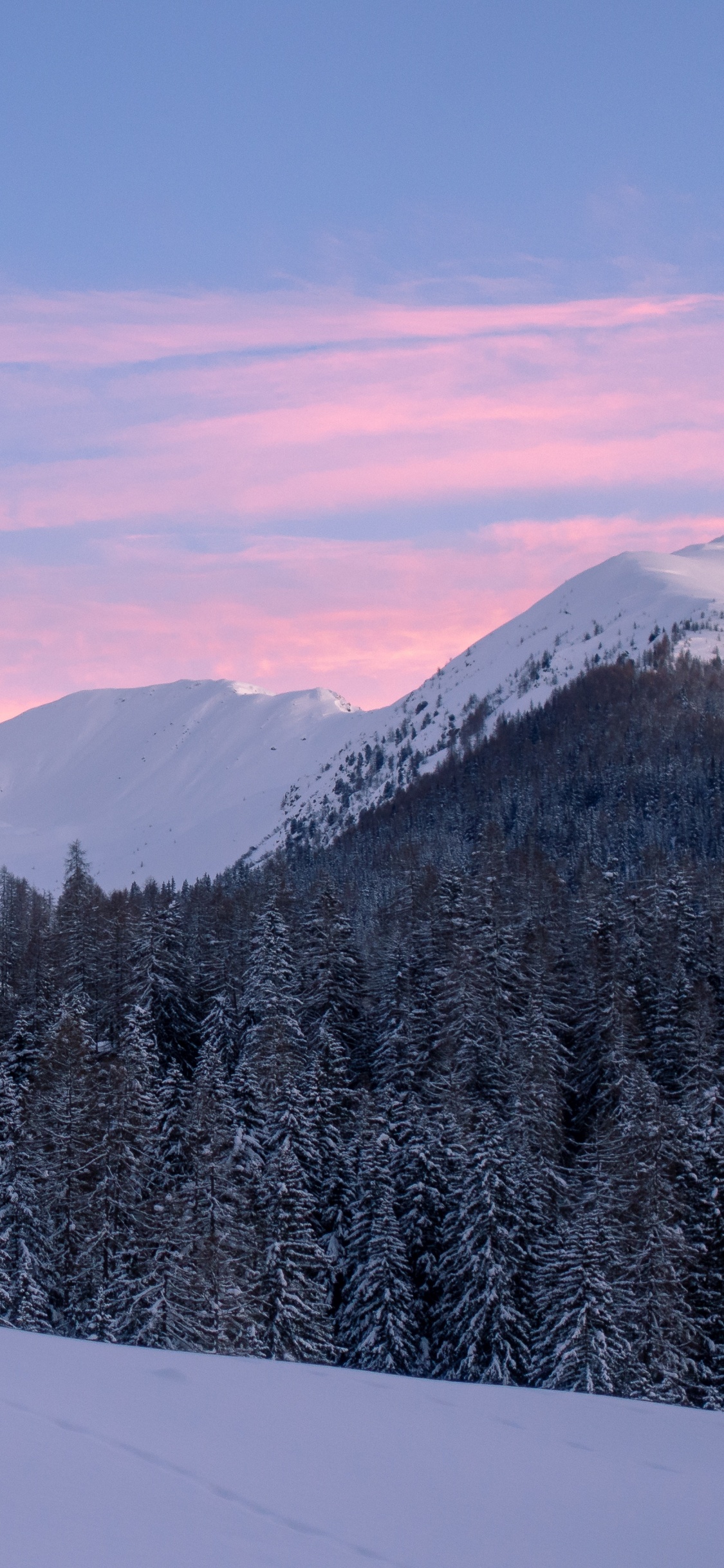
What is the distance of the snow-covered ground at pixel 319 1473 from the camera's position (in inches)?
236

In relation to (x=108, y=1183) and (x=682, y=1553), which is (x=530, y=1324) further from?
(x=682, y=1553)

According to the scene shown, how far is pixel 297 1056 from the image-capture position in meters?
48.6

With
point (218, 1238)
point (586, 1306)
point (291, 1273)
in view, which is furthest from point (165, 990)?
point (586, 1306)

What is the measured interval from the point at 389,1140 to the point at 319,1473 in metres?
33.1

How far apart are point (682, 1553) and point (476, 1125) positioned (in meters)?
33.6

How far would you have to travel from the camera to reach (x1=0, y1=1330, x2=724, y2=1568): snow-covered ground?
6.00 meters

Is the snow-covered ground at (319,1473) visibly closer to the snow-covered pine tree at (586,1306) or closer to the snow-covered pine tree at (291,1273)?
the snow-covered pine tree at (586,1306)

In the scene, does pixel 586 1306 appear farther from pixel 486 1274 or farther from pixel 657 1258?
pixel 486 1274

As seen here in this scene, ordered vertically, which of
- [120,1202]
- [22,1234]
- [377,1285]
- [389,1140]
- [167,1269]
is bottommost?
[377,1285]

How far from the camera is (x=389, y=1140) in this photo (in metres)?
39.6

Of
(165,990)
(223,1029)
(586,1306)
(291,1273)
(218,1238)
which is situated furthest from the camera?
(165,990)

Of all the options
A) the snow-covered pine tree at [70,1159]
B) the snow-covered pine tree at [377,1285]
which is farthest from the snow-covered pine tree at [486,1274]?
the snow-covered pine tree at [70,1159]

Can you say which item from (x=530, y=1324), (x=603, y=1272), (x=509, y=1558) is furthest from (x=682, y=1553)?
(x=530, y=1324)

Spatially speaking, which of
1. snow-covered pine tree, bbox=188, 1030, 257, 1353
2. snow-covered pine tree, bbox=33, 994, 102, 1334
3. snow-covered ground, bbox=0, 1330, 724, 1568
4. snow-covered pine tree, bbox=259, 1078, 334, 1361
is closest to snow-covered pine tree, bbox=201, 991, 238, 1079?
snow-covered pine tree, bbox=33, 994, 102, 1334
